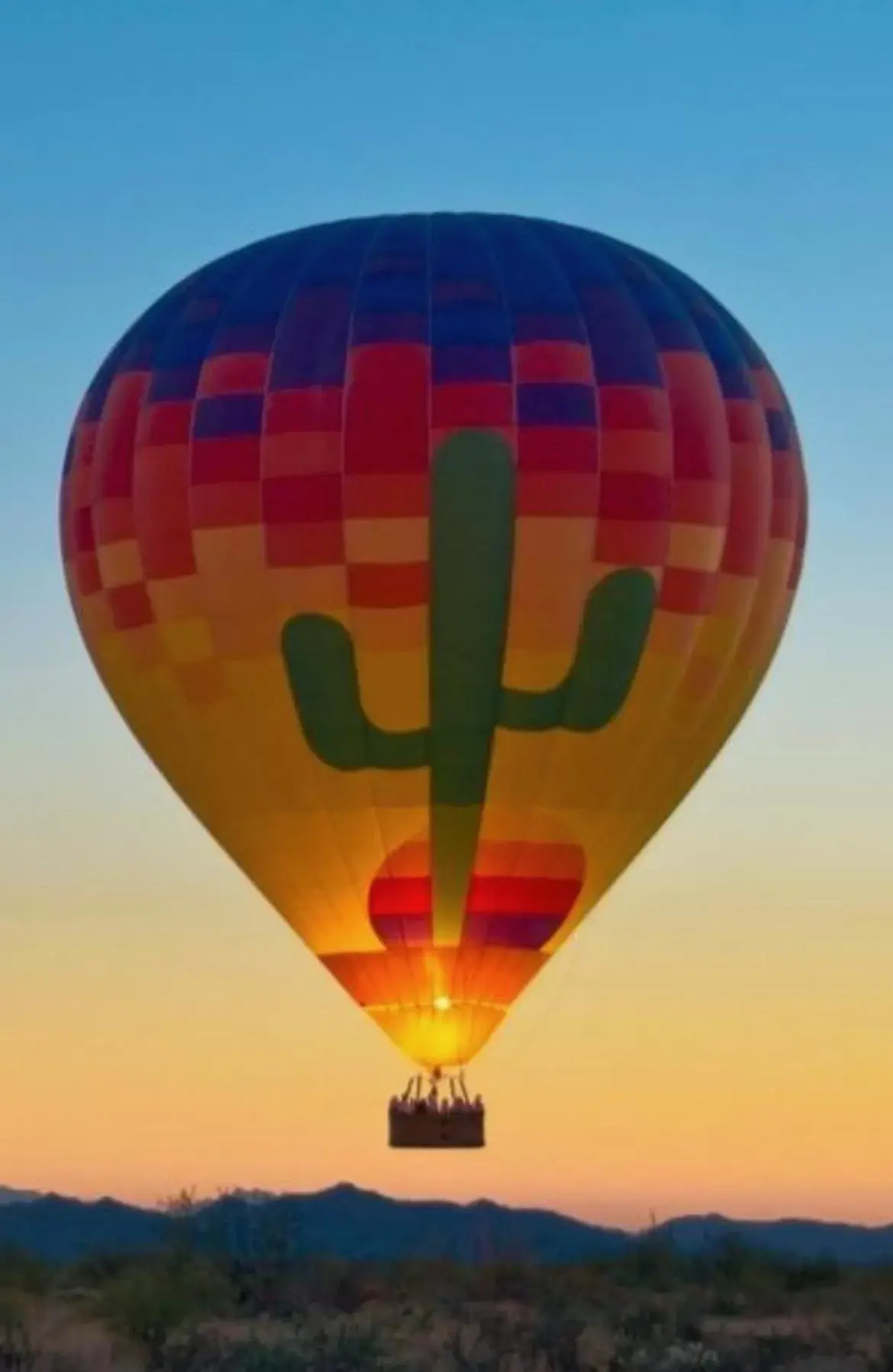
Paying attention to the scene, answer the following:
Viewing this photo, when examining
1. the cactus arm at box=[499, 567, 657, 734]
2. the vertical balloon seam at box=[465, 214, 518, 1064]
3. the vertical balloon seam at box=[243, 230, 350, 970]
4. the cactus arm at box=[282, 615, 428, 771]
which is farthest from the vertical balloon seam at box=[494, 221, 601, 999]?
the vertical balloon seam at box=[243, 230, 350, 970]

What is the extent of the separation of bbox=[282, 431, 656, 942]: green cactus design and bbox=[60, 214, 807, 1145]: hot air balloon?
24mm

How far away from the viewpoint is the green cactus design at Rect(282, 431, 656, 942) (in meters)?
32.2

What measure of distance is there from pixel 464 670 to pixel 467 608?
627 mm

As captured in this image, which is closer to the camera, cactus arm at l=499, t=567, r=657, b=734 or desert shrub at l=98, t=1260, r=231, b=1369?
desert shrub at l=98, t=1260, r=231, b=1369

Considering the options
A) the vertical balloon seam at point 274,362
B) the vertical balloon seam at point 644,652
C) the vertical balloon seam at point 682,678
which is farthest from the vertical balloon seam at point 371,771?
the vertical balloon seam at point 682,678

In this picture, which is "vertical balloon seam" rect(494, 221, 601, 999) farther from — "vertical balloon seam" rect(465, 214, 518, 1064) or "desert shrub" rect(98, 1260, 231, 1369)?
"desert shrub" rect(98, 1260, 231, 1369)

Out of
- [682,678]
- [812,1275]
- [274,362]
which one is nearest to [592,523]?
[682,678]

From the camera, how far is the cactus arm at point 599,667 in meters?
32.7

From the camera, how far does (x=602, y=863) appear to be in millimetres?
34062

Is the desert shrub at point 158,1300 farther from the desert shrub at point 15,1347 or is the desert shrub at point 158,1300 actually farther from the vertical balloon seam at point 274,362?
the vertical balloon seam at point 274,362

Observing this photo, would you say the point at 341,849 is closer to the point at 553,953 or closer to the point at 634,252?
the point at 553,953

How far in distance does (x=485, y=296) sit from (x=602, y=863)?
601 cm

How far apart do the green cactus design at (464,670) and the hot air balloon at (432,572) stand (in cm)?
2

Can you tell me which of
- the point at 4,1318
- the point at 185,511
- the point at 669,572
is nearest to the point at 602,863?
the point at 669,572
